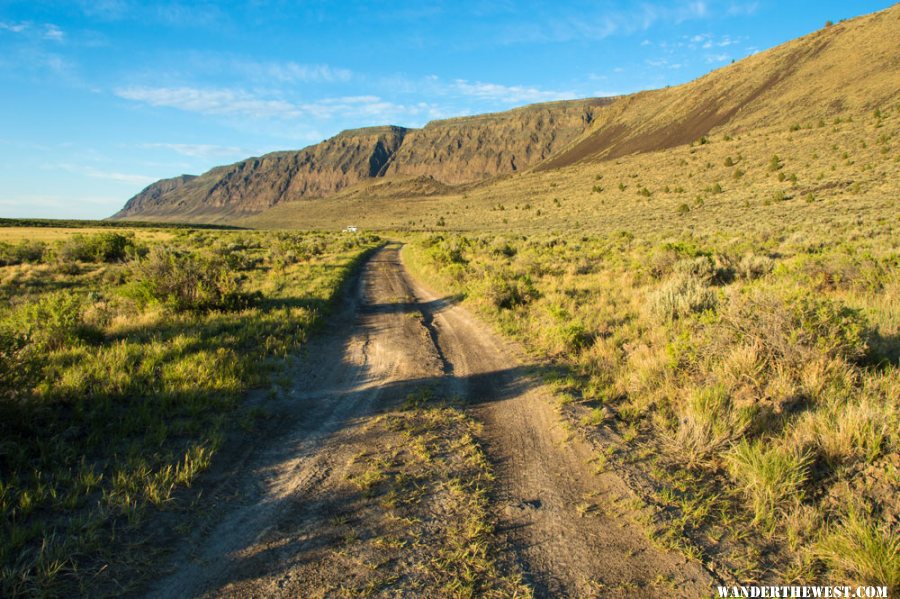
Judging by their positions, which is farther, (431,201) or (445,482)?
(431,201)

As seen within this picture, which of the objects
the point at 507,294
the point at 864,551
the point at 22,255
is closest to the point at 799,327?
the point at 864,551

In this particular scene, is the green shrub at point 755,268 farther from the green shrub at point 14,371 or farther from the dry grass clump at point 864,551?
the green shrub at point 14,371

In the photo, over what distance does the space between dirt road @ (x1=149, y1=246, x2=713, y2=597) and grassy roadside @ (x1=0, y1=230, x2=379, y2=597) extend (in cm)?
61

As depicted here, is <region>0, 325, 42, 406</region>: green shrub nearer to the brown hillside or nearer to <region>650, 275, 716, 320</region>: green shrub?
<region>650, 275, 716, 320</region>: green shrub


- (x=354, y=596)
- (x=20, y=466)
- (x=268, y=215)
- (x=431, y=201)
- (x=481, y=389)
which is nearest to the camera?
(x=354, y=596)

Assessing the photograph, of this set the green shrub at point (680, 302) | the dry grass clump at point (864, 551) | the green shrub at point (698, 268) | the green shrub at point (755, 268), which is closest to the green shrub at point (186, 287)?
the green shrub at point (680, 302)

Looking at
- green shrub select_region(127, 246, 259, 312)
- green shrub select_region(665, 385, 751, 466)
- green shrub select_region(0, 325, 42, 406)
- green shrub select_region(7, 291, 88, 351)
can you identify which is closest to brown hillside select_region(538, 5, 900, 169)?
green shrub select_region(665, 385, 751, 466)

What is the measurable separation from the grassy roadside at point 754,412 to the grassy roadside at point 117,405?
169 inches

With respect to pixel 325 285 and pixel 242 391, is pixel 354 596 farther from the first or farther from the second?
pixel 325 285

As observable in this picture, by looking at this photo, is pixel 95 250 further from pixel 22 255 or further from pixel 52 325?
pixel 52 325

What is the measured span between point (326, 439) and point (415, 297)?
384 inches

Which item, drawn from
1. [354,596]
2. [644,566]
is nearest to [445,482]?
[354,596]

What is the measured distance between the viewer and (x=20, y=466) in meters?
3.75

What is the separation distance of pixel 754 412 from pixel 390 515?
164 inches
